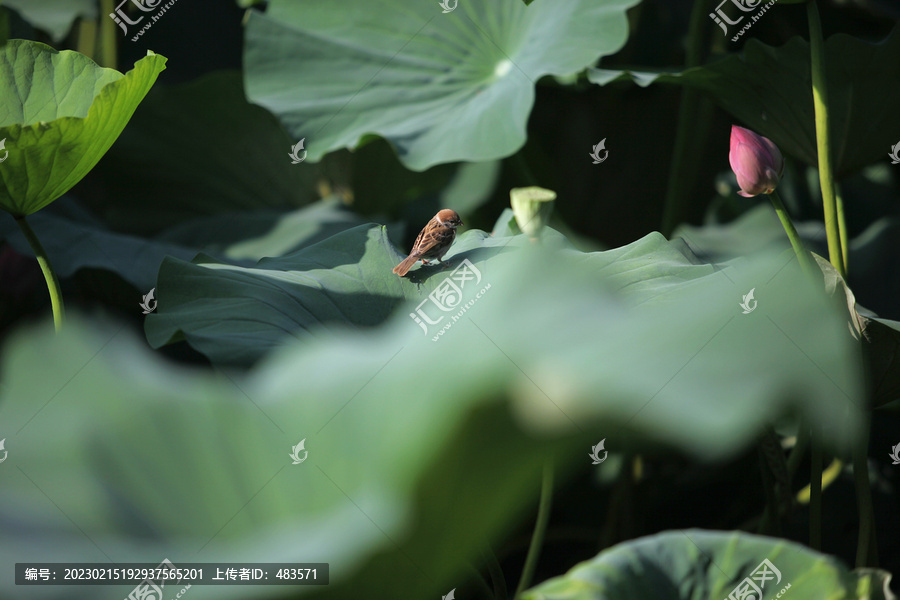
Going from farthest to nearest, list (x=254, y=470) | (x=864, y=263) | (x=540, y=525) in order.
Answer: (x=864, y=263) → (x=540, y=525) → (x=254, y=470)

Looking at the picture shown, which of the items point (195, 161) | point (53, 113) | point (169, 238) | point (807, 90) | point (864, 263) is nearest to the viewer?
point (53, 113)

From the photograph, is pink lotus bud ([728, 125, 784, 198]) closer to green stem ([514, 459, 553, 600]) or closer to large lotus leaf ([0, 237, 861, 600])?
large lotus leaf ([0, 237, 861, 600])

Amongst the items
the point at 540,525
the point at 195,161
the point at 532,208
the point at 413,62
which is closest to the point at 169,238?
the point at 195,161

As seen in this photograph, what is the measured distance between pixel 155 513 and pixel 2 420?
11 cm

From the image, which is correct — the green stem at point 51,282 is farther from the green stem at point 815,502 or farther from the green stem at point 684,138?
the green stem at point 684,138

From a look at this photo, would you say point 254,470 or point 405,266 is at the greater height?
point 254,470

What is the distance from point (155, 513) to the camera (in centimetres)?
41

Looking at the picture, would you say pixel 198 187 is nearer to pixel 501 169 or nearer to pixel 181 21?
pixel 181 21

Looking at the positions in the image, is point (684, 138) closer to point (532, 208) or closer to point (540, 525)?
point (532, 208)

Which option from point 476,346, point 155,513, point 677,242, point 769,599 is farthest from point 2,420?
point 677,242

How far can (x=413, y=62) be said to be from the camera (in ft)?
4.12

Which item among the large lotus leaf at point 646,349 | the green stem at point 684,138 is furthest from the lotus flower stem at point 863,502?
the green stem at point 684,138

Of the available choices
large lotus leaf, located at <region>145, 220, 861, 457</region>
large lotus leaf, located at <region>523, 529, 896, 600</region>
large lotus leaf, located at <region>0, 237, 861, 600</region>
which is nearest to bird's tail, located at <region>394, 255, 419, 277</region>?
large lotus leaf, located at <region>145, 220, 861, 457</region>

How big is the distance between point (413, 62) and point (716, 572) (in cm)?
101
